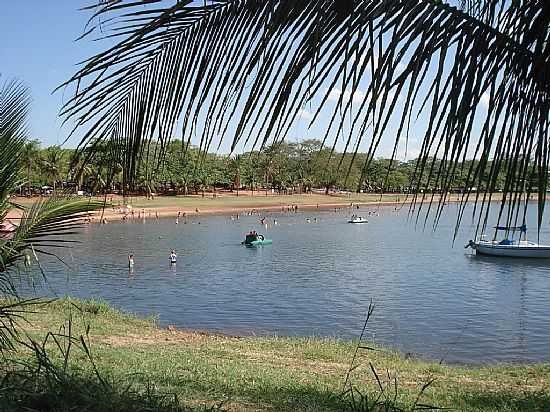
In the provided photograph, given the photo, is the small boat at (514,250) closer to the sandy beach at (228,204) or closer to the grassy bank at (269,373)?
the grassy bank at (269,373)

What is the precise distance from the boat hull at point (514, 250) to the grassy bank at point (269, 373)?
827 inches

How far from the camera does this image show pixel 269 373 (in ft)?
24.9

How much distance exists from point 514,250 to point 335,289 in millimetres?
13385

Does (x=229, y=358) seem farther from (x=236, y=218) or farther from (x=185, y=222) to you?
(x=236, y=218)

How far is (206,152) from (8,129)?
240cm

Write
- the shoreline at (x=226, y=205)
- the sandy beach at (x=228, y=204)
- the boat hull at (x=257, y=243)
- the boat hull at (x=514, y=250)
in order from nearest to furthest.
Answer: the boat hull at (x=514, y=250), the boat hull at (x=257, y=243), the shoreline at (x=226, y=205), the sandy beach at (x=228, y=204)

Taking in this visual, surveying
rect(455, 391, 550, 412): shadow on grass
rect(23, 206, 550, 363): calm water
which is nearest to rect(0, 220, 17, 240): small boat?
rect(455, 391, 550, 412): shadow on grass

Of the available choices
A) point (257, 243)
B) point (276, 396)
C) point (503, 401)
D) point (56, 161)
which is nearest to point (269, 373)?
point (276, 396)

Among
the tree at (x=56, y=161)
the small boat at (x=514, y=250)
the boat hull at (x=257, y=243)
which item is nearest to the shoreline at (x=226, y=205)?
the boat hull at (x=257, y=243)

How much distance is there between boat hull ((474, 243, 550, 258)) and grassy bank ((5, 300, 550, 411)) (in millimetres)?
20998

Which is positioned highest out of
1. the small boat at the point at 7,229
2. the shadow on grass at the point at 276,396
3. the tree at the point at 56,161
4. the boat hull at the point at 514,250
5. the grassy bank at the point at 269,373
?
the tree at the point at 56,161

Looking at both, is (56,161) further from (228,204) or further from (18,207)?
(228,204)

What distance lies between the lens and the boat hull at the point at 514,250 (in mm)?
30219

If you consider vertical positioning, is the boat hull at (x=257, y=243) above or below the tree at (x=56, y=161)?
below
